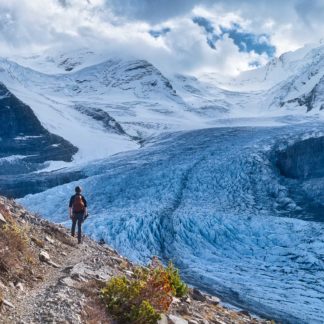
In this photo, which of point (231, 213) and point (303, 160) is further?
point (303, 160)

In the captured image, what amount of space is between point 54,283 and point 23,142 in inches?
3950

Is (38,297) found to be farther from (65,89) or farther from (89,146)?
(65,89)

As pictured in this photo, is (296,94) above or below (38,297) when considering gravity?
above

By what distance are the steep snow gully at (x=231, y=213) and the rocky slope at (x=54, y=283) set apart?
14.1m

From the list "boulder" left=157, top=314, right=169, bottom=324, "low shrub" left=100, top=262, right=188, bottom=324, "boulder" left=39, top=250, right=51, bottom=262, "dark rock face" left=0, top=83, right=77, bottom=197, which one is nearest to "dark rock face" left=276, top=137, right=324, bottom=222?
"boulder" left=39, top=250, right=51, bottom=262

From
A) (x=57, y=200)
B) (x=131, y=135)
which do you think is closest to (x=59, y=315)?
(x=57, y=200)

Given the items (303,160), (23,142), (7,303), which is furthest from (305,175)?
(23,142)

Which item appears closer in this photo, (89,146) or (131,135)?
(89,146)

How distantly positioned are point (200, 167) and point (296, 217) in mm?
11291

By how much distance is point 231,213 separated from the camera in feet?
136

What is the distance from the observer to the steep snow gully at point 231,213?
30047 millimetres

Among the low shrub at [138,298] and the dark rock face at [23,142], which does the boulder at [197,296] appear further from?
the dark rock face at [23,142]

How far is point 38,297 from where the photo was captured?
8562 millimetres

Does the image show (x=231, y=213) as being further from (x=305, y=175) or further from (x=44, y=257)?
(x=44, y=257)
